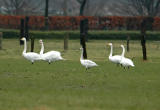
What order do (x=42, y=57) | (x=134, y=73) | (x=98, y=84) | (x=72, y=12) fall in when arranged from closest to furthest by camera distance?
(x=98, y=84) < (x=134, y=73) < (x=42, y=57) < (x=72, y=12)

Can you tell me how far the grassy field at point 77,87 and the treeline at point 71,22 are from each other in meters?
38.1

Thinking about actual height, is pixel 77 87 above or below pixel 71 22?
above

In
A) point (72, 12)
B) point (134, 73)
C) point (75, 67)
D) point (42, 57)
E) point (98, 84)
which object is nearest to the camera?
point (98, 84)

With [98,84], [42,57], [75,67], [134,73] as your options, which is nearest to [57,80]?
[98,84]

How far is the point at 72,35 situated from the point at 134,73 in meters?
34.2

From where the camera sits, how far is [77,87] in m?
17.0

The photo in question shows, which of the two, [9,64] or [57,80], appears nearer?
[57,80]

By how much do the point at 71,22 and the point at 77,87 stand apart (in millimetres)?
46434

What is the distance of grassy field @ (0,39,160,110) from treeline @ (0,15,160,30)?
125 ft

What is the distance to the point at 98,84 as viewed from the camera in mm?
17734

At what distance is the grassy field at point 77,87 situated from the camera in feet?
44.3

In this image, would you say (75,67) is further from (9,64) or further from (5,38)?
(5,38)

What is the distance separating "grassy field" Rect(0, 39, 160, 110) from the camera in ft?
44.3

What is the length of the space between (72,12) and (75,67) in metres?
89.8
